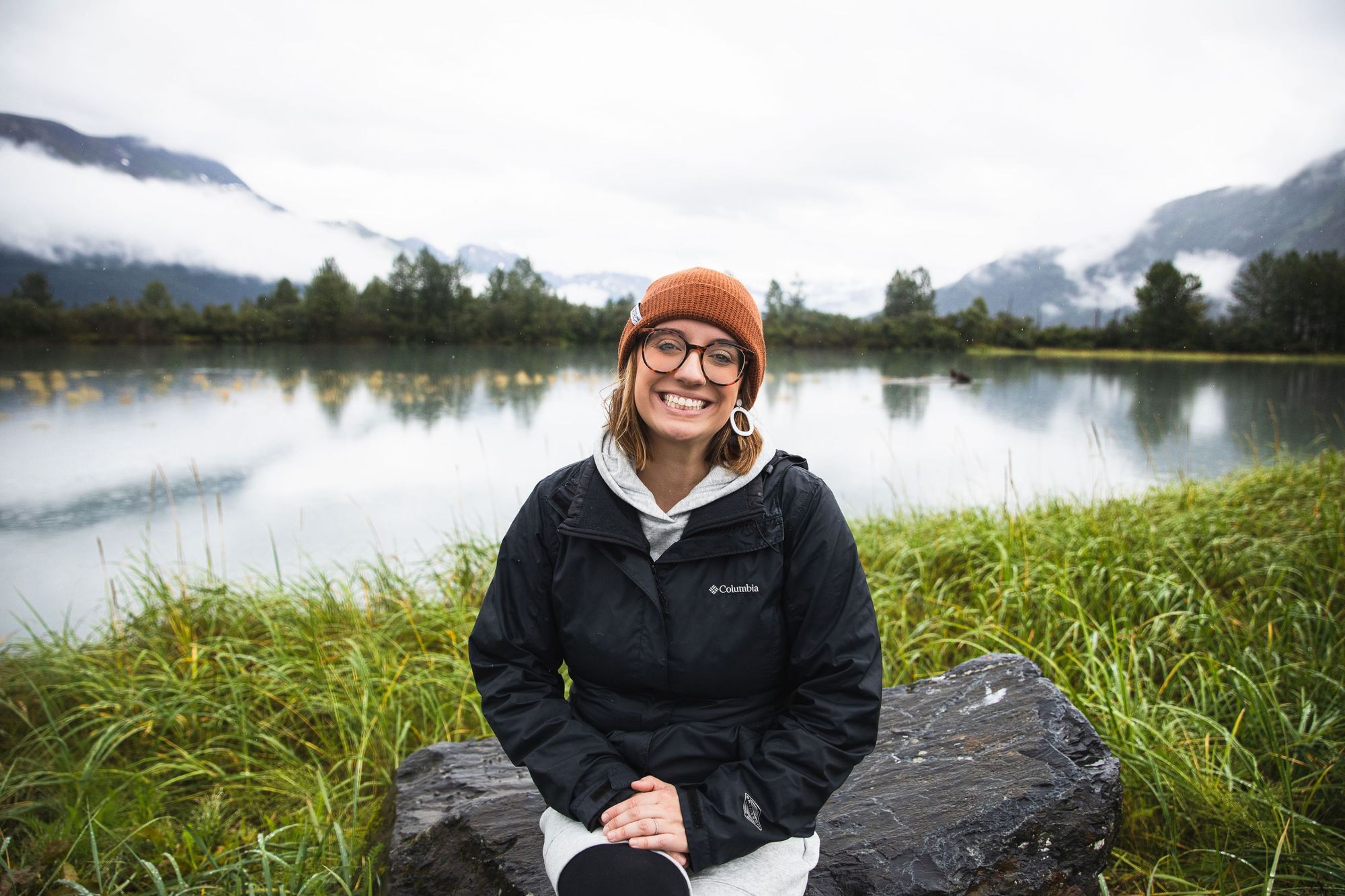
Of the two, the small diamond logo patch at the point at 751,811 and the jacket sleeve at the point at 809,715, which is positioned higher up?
the jacket sleeve at the point at 809,715

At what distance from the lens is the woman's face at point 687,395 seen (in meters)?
1.43

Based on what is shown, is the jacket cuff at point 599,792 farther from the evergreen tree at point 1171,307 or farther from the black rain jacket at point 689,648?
the evergreen tree at point 1171,307

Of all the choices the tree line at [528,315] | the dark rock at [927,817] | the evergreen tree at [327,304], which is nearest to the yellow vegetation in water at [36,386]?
the tree line at [528,315]

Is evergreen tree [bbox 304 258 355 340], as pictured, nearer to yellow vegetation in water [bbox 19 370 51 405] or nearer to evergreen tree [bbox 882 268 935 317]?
yellow vegetation in water [bbox 19 370 51 405]

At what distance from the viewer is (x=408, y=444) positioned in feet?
43.4

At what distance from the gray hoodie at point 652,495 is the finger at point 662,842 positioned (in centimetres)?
54

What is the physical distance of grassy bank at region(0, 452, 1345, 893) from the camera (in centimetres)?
207

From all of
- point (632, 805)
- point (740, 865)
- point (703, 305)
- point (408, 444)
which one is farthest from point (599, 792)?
point (408, 444)

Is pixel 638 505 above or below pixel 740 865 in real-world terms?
above

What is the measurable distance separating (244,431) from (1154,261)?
2633 centimetres

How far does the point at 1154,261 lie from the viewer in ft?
63.8

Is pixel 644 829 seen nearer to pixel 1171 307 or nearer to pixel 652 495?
pixel 652 495

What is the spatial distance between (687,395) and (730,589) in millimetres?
443

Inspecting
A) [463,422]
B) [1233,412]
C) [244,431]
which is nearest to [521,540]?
[463,422]
